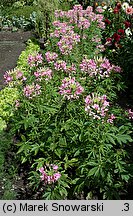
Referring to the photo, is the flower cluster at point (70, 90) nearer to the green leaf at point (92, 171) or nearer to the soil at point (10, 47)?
the green leaf at point (92, 171)

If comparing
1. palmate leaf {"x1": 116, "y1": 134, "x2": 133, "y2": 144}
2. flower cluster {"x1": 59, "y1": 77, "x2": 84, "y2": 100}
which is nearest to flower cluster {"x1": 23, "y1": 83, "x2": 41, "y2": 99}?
flower cluster {"x1": 59, "y1": 77, "x2": 84, "y2": 100}

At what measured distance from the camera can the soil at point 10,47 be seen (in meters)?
7.14

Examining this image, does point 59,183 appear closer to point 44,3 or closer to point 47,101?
point 47,101

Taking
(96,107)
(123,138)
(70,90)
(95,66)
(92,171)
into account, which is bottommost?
(92,171)

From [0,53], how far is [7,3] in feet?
14.6

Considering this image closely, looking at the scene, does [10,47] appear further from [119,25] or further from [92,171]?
[92,171]

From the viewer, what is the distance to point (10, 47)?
8227 mm

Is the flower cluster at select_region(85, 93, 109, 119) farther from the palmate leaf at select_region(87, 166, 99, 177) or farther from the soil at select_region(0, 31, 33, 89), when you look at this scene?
the soil at select_region(0, 31, 33, 89)

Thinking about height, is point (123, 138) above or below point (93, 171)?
above

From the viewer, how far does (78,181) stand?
3570 millimetres

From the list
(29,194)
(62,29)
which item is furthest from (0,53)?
(29,194)

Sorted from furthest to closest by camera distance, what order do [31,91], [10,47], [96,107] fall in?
[10,47], [31,91], [96,107]

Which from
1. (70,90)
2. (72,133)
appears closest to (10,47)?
(72,133)

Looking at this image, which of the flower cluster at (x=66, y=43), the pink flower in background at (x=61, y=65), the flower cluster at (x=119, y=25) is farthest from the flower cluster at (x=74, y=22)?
the pink flower in background at (x=61, y=65)
